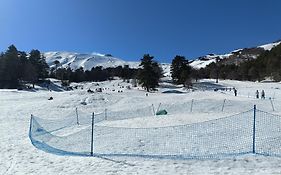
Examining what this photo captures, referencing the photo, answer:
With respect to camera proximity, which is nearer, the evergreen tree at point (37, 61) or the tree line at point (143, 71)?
the tree line at point (143, 71)

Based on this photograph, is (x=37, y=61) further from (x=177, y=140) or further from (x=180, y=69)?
(x=177, y=140)

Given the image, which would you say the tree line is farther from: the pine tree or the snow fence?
the snow fence

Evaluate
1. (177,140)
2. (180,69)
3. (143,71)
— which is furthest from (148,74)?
(177,140)

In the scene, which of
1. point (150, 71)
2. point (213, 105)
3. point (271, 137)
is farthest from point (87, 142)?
point (150, 71)

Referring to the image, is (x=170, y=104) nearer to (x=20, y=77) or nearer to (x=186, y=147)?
(x=186, y=147)

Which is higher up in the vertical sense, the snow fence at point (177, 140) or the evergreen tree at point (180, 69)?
the evergreen tree at point (180, 69)

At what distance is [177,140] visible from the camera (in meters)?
15.8

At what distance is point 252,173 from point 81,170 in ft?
19.3

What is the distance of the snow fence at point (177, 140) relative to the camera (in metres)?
13.7

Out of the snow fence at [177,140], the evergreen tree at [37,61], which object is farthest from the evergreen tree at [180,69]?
the snow fence at [177,140]

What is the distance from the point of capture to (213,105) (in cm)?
3344

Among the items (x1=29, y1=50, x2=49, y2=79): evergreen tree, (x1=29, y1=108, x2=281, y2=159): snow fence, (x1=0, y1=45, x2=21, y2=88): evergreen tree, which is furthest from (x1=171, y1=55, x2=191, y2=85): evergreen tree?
(x1=29, y1=108, x2=281, y2=159): snow fence

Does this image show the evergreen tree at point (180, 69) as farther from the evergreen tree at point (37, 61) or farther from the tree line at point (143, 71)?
the evergreen tree at point (37, 61)

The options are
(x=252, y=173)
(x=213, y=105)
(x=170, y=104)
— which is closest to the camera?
(x=252, y=173)
